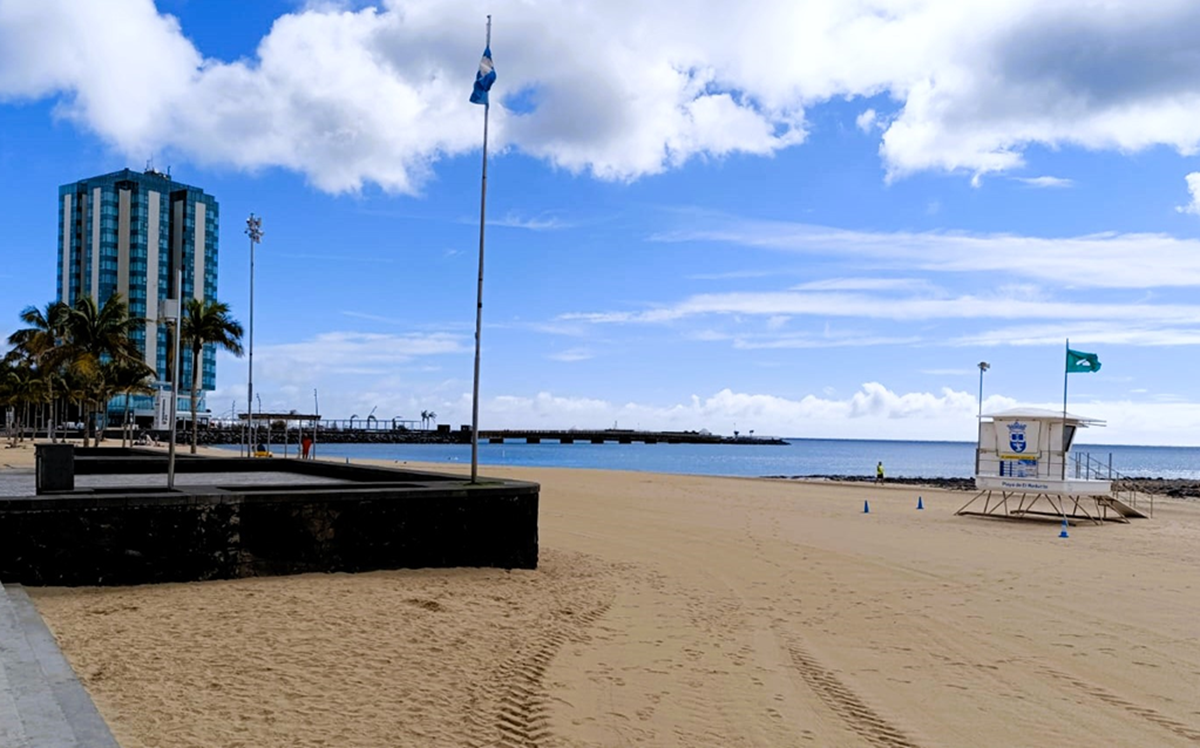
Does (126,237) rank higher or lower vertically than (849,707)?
higher

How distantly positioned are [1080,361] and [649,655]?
25.0 m

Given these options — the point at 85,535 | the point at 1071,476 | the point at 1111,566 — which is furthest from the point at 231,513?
the point at 1071,476

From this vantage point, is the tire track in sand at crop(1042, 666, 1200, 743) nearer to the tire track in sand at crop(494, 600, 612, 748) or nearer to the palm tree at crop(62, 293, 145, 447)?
the tire track in sand at crop(494, 600, 612, 748)

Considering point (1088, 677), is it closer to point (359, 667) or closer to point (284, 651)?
point (359, 667)

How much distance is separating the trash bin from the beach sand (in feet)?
8.09

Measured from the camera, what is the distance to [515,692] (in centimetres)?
727

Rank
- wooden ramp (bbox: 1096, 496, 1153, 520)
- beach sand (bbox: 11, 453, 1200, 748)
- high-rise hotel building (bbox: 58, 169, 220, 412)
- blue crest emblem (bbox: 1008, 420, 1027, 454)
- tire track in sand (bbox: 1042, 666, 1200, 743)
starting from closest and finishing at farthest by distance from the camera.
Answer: beach sand (bbox: 11, 453, 1200, 748)
tire track in sand (bbox: 1042, 666, 1200, 743)
blue crest emblem (bbox: 1008, 420, 1027, 454)
wooden ramp (bbox: 1096, 496, 1153, 520)
high-rise hotel building (bbox: 58, 169, 220, 412)

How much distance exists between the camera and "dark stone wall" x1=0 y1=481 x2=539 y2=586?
9992mm

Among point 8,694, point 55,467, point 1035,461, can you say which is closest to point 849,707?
point 8,694

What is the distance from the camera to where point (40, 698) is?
19.2 feet

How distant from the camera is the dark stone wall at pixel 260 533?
9992mm

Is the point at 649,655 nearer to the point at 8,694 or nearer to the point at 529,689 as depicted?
the point at 529,689

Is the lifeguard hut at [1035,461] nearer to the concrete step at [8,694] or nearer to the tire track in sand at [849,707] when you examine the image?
the tire track in sand at [849,707]

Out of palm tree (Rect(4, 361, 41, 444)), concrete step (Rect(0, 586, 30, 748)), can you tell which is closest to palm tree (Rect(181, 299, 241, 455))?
concrete step (Rect(0, 586, 30, 748))
